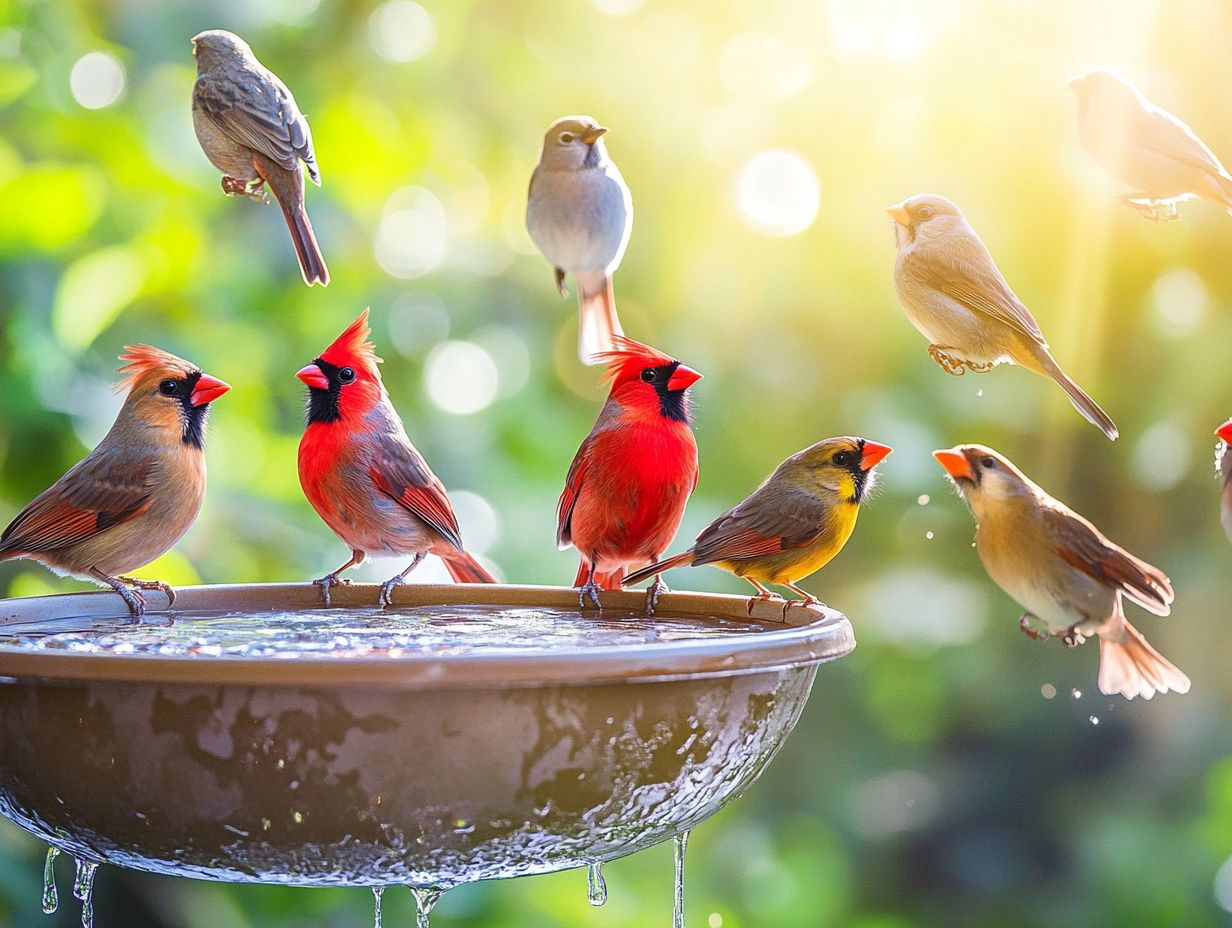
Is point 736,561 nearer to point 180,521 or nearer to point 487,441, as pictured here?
point 180,521

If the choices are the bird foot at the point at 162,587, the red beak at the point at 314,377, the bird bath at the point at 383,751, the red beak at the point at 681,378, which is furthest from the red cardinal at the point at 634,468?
the bird foot at the point at 162,587

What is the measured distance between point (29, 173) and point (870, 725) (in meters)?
3.07

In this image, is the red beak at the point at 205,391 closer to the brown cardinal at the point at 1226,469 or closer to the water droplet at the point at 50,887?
the water droplet at the point at 50,887

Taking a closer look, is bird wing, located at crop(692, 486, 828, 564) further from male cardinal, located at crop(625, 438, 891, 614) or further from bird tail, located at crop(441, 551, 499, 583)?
bird tail, located at crop(441, 551, 499, 583)

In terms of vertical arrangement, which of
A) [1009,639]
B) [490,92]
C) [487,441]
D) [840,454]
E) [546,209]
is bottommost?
[1009,639]

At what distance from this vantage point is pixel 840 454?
2.26 m

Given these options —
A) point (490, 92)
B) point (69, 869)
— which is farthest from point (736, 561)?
point (490, 92)

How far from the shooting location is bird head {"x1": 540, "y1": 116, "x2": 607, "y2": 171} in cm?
222

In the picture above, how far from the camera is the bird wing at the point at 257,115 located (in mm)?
1831

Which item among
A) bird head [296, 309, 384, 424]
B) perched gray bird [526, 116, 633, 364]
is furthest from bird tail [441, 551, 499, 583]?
perched gray bird [526, 116, 633, 364]

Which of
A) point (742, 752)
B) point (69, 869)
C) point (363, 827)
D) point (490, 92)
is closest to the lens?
point (363, 827)

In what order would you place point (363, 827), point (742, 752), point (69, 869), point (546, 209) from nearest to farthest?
1. point (363, 827)
2. point (742, 752)
3. point (546, 209)
4. point (69, 869)

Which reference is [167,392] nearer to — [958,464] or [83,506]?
[83,506]

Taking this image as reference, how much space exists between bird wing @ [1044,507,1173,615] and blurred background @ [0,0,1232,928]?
7.74 ft
